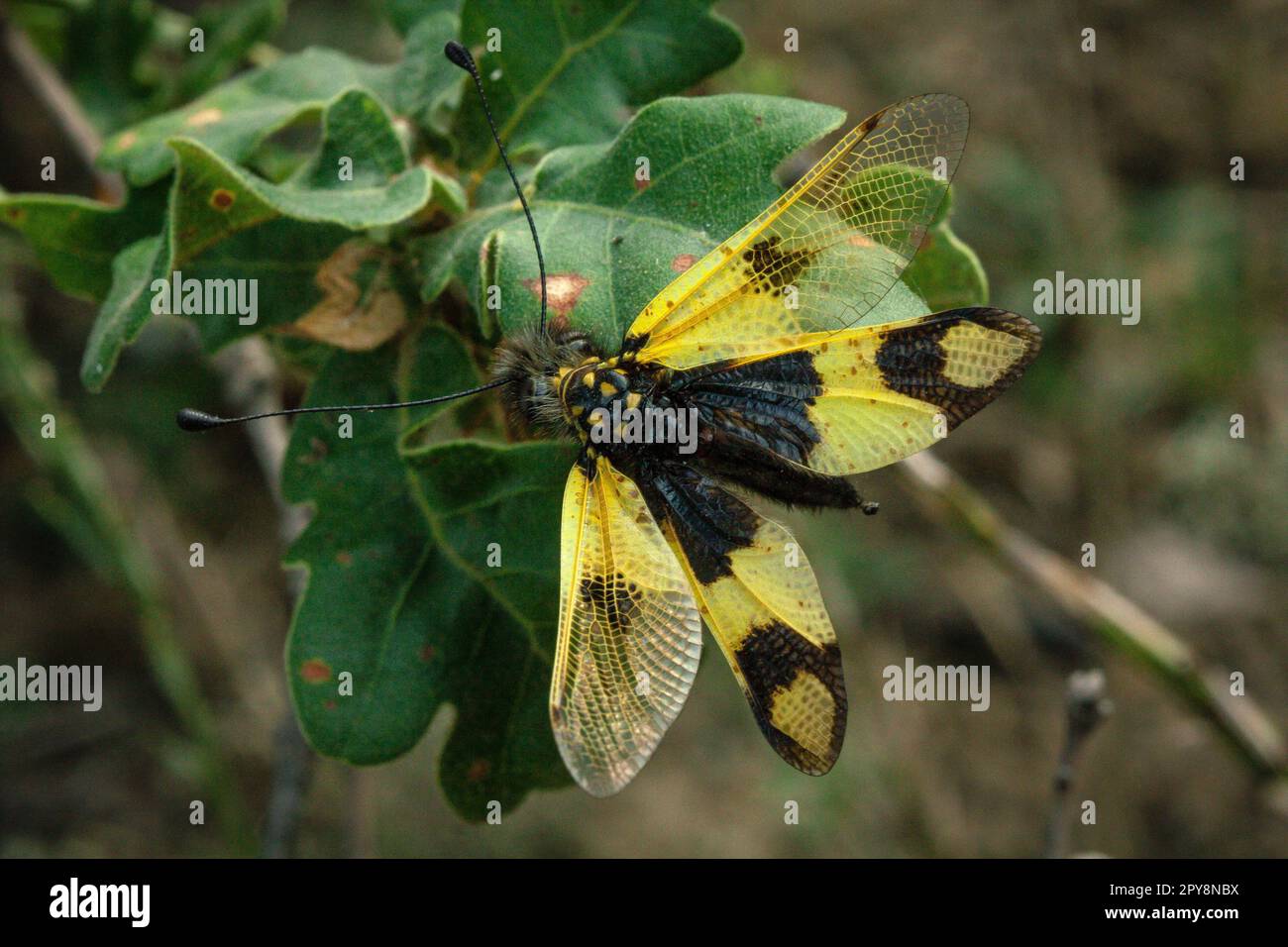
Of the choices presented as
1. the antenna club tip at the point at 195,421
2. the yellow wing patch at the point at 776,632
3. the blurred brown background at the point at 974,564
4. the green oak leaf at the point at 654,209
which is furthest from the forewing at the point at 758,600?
the blurred brown background at the point at 974,564

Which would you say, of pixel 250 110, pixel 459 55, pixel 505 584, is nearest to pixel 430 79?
pixel 459 55

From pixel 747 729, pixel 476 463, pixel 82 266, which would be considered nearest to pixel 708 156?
pixel 476 463

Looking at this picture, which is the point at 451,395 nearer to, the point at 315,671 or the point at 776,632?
the point at 315,671

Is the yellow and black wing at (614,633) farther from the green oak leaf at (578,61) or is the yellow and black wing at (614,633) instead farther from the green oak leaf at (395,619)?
the green oak leaf at (578,61)

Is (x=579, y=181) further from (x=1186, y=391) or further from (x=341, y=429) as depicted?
(x=1186, y=391)

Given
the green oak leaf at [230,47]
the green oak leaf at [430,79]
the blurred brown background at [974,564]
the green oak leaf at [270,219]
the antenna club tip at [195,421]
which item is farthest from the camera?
the blurred brown background at [974,564]

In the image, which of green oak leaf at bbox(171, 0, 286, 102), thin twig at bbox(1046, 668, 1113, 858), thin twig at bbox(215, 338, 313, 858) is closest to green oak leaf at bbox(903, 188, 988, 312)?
thin twig at bbox(1046, 668, 1113, 858)
